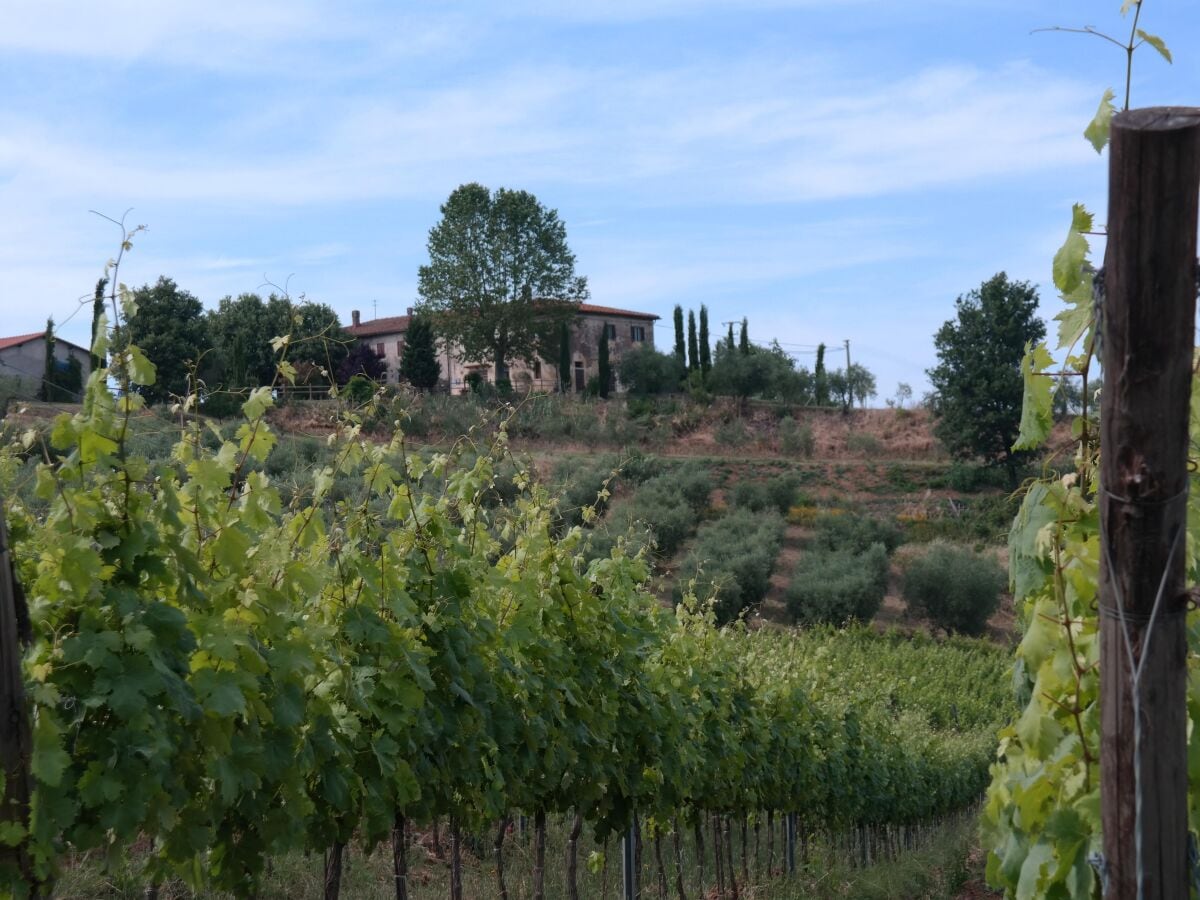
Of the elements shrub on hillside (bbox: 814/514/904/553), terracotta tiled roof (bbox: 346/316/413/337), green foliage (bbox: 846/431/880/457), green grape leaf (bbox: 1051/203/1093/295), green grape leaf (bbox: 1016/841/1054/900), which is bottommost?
shrub on hillside (bbox: 814/514/904/553)

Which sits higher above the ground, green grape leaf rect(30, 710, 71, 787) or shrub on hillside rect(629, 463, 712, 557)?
green grape leaf rect(30, 710, 71, 787)

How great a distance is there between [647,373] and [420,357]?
11.4 meters

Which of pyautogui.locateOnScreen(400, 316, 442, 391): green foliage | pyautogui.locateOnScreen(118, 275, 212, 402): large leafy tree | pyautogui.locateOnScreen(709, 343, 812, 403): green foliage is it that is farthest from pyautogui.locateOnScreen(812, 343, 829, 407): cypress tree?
pyautogui.locateOnScreen(118, 275, 212, 402): large leafy tree

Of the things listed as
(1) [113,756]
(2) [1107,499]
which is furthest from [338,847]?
(2) [1107,499]

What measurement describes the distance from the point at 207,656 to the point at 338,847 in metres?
1.12

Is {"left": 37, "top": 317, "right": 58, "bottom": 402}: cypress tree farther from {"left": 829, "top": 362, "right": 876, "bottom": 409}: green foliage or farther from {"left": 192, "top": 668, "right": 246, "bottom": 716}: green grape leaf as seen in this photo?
{"left": 829, "top": 362, "right": 876, "bottom": 409}: green foliage

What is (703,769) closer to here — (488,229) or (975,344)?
(975,344)

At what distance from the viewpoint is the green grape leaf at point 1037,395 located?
246cm

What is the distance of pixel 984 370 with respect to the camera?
4538 centimetres

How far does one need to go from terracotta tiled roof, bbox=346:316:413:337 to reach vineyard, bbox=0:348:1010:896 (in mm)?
57935

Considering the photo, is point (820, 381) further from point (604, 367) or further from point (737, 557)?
point (737, 557)

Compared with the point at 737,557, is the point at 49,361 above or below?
above

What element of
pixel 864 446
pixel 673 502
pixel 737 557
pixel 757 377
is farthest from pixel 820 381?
pixel 737 557

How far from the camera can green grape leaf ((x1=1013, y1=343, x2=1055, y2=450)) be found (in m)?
2.46
